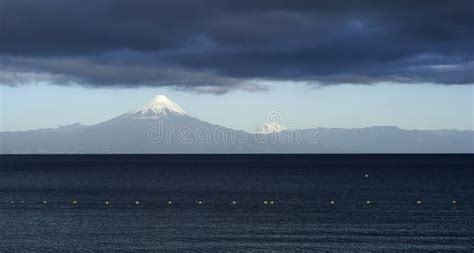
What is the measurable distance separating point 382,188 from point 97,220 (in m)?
94.9

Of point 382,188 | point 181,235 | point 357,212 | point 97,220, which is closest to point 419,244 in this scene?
point 181,235

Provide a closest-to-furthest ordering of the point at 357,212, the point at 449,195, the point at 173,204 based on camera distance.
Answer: the point at 357,212 < the point at 173,204 < the point at 449,195

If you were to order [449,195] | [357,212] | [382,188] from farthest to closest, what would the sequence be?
1. [382,188]
2. [449,195]
3. [357,212]

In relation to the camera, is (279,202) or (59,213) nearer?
(59,213)

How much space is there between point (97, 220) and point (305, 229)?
3231 cm

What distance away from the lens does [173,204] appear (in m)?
129

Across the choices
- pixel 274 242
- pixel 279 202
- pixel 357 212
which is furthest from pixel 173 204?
pixel 274 242

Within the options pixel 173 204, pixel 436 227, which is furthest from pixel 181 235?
pixel 173 204

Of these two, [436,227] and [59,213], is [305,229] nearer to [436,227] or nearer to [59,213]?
[436,227]

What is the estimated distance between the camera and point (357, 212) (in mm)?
112875

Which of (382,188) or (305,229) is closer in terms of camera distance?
(305,229)

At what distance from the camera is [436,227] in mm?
93188

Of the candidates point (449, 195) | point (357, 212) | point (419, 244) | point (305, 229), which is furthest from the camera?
point (449, 195)

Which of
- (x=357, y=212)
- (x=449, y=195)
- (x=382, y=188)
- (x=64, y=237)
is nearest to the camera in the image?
(x=64, y=237)
